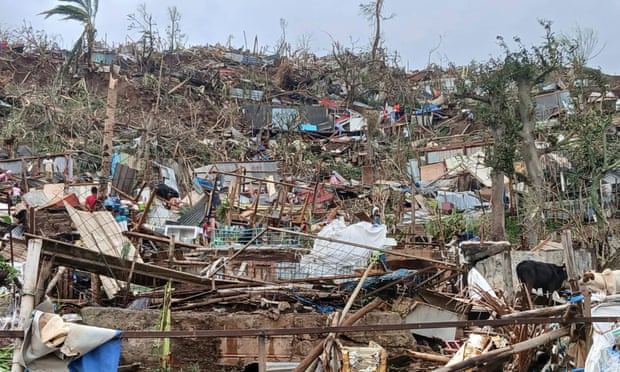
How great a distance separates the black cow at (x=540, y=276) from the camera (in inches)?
324

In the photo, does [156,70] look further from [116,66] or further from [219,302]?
[219,302]

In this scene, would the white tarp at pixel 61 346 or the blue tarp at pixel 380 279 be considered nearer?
the white tarp at pixel 61 346

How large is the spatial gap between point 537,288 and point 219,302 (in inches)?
164

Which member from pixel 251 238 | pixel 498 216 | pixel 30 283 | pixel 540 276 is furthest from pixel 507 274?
pixel 30 283

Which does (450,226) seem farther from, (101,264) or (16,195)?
(101,264)

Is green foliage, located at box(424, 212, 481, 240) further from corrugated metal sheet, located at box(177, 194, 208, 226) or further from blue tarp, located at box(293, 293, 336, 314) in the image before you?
blue tarp, located at box(293, 293, 336, 314)

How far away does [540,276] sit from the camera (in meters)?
8.24

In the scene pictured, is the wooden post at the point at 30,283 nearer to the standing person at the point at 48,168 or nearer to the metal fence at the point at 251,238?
the metal fence at the point at 251,238

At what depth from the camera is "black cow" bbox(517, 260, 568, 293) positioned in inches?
324

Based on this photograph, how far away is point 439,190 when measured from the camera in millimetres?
19938

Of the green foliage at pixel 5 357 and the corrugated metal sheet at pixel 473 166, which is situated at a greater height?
the corrugated metal sheet at pixel 473 166

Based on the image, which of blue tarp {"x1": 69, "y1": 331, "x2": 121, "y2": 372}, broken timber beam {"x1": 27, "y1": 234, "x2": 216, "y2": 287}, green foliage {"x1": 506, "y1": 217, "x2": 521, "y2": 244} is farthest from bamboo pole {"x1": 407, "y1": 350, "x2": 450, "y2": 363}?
green foliage {"x1": 506, "y1": 217, "x2": 521, "y2": 244}

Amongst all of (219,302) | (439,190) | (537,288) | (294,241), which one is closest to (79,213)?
(219,302)

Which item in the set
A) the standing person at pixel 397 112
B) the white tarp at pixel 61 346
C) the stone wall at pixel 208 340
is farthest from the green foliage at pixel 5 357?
the standing person at pixel 397 112
